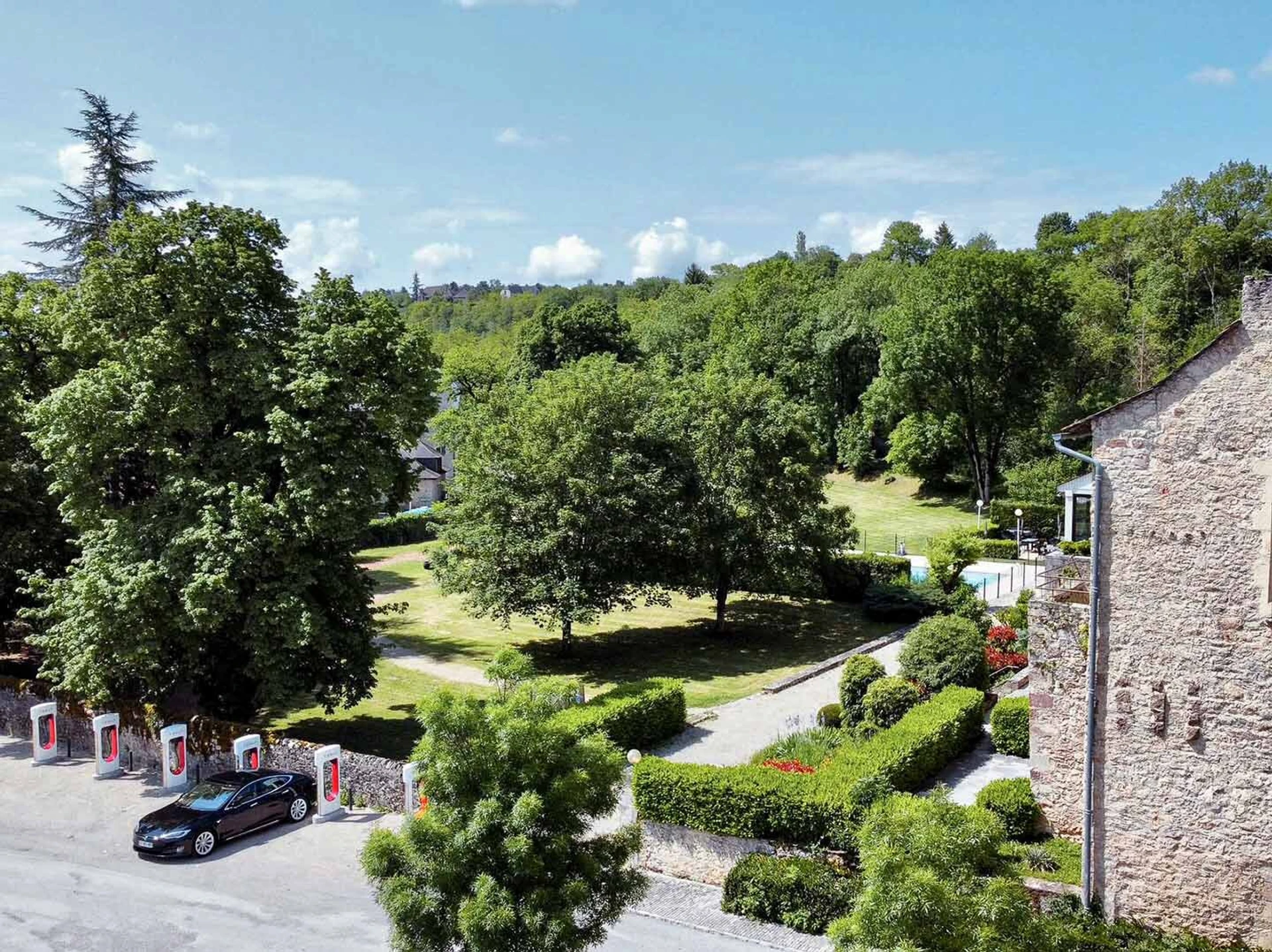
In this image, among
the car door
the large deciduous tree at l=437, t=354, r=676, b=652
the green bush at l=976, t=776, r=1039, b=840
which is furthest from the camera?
the large deciduous tree at l=437, t=354, r=676, b=652

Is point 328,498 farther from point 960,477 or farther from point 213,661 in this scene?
point 960,477

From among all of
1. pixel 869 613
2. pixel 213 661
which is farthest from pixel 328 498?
pixel 869 613

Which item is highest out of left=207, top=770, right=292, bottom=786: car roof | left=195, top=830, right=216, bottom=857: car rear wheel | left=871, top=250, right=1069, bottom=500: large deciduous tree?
left=871, top=250, right=1069, bottom=500: large deciduous tree

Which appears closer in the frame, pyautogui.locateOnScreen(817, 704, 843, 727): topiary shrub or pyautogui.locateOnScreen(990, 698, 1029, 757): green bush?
pyautogui.locateOnScreen(990, 698, 1029, 757): green bush

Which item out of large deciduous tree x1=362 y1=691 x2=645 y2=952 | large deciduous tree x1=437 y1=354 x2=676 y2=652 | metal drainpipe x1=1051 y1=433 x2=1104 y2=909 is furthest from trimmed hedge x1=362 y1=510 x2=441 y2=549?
large deciduous tree x1=362 y1=691 x2=645 y2=952

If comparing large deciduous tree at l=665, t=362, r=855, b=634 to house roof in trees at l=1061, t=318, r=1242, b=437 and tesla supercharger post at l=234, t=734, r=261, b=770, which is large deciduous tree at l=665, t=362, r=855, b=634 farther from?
house roof in trees at l=1061, t=318, r=1242, b=437

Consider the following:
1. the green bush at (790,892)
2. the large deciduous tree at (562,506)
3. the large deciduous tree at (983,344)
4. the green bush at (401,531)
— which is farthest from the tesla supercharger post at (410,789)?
the large deciduous tree at (983,344)

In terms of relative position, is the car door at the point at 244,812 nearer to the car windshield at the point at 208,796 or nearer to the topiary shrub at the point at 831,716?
the car windshield at the point at 208,796
